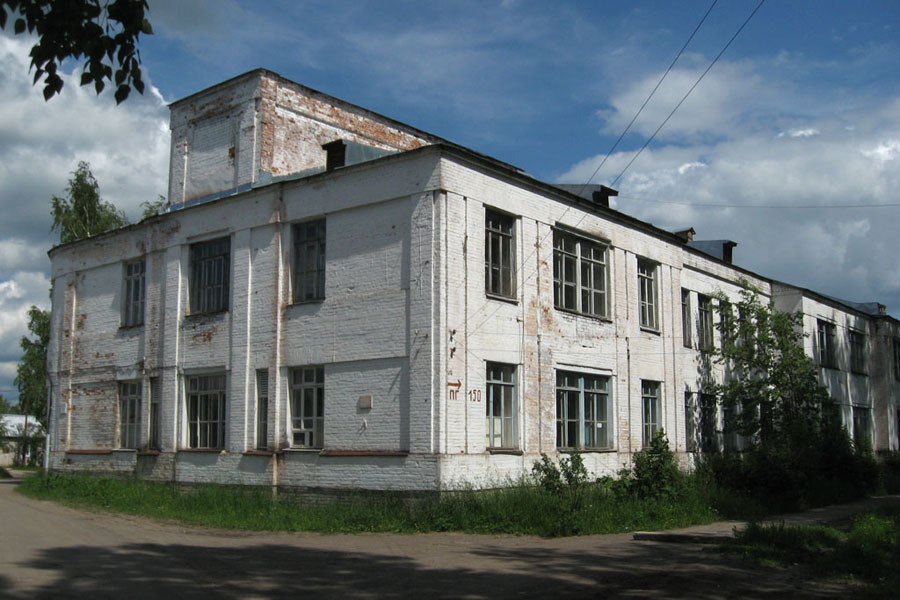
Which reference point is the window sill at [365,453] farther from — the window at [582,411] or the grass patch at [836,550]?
the grass patch at [836,550]

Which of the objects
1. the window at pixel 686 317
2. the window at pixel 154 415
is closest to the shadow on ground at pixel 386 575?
the window at pixel 154 415

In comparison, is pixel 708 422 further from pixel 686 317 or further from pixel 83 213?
pixel 83 213

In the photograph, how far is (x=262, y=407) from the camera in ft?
60.5

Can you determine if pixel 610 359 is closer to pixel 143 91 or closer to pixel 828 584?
pixel 828 584

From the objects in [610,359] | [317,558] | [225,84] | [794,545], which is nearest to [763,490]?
[610,359]

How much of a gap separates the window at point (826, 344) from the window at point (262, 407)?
67.5 feet

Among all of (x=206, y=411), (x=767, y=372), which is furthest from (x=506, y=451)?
(x=767, y=372)

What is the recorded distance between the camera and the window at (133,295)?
2203cm

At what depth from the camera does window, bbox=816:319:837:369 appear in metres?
30.8

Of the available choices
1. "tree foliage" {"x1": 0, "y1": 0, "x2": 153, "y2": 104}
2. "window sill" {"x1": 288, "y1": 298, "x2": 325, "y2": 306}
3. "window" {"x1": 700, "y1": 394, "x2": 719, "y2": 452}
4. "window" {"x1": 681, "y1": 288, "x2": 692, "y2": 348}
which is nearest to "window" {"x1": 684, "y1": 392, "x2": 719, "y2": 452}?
"window" {"x1": 700, "y1": 394, "x2": 719, "y2": 452}

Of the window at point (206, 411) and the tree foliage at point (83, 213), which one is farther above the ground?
the tree foliage at point (83, 213)

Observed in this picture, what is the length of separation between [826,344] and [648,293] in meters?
12.5

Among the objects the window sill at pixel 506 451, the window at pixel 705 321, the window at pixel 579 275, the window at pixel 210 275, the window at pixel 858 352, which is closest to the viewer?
the window sill at pixel 506 451

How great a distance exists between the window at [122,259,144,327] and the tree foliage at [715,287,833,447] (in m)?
15.7
